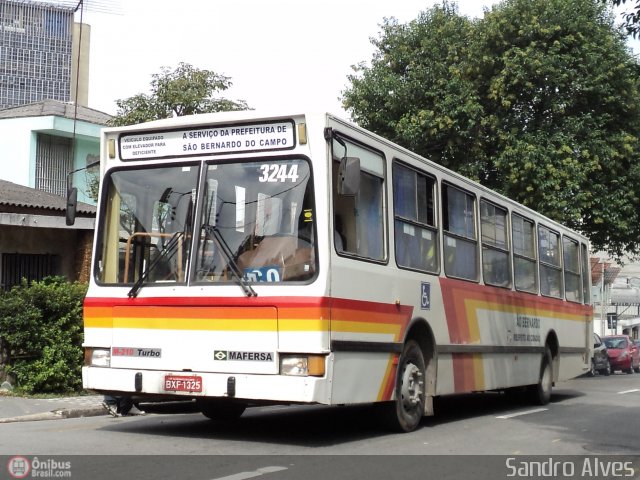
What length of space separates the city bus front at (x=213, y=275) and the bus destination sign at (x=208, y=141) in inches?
0.5

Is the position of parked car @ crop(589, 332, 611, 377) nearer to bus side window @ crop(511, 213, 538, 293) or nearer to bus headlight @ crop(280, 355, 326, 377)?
bus side window @ crop(511, 213, 538, 293)

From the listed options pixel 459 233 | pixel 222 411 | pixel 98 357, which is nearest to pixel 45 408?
pixel 222 411

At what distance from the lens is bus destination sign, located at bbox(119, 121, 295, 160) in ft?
28.8

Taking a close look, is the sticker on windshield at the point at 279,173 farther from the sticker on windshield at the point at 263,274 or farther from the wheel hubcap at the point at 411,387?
the wheel hubcap at the point at 411,387

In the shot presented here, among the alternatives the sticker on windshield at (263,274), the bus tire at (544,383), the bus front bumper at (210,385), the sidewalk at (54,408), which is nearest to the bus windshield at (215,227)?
the sticker on windshield at (263,274)

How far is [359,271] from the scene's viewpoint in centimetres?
891

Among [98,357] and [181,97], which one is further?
[181,97]

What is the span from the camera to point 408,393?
9883mm

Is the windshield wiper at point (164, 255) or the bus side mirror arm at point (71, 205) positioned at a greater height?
the bus side mirror arm at point (71, 205)

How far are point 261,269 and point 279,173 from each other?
3.03 ft

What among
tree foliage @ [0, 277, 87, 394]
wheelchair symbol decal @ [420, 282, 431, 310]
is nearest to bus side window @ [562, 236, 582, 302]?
wheelchair symbol decal @ [420, 282, 431, 310]

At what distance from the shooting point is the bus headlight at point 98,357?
29.5 ft
